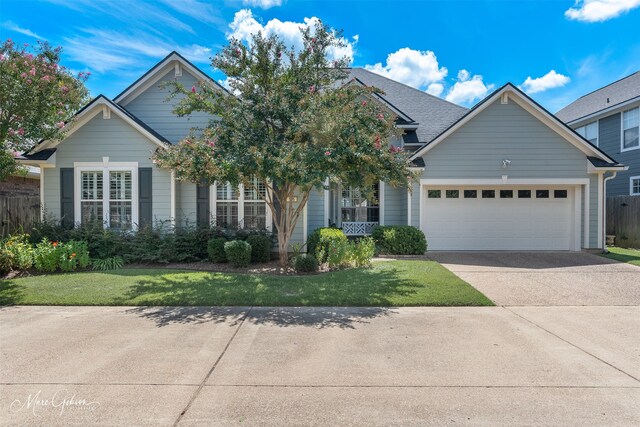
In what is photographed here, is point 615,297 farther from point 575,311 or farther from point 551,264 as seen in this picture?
point 551,264

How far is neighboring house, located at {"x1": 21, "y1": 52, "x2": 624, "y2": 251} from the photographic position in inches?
456

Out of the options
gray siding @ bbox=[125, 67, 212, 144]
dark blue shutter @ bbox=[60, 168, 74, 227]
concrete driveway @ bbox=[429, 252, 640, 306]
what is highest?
gray siding @ bbox=[125, 67, 212, 144]

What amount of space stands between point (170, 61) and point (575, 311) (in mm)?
13472

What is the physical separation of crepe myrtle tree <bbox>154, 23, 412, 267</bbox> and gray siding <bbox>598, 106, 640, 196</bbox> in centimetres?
1449

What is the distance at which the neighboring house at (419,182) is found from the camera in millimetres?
11594

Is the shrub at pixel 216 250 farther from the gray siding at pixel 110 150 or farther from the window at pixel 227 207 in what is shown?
the gray siding at pixel 110 150

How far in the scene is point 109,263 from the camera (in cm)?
1027

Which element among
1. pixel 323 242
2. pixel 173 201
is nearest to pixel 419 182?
pixel 323 242

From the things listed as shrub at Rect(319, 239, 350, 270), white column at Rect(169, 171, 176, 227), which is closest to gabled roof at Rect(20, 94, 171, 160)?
white column at Rect(169, 171, 176, 227)

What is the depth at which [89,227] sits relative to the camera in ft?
36.8

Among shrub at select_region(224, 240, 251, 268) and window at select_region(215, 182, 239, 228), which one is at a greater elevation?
window at select_region(215, 182, 239, 228)

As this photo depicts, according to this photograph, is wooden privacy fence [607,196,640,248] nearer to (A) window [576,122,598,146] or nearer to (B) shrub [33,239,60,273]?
(A) window [576,122,598,146]

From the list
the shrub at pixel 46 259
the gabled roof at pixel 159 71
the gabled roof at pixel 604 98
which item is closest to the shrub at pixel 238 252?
the shrub at pixel 46 259

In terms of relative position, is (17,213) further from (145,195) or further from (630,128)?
(630,128)
